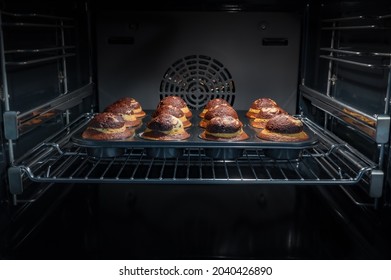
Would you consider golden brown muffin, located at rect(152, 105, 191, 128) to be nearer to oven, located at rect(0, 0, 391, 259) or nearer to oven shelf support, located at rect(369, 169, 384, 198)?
oven, located at rect(0, 0, 391, 259)

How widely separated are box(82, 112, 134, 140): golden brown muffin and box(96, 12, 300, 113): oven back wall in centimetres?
28

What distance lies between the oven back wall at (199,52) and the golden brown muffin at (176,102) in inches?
2.8

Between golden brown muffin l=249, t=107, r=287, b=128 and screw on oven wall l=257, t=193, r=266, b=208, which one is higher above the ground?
golden brown muffin l=249, t=107, r=287, b=128

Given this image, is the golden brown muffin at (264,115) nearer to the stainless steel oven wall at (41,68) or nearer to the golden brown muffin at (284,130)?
the golden brown muffin at (284,130)

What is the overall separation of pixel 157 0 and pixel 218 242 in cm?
82

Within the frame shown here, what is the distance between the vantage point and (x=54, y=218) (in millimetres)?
1198

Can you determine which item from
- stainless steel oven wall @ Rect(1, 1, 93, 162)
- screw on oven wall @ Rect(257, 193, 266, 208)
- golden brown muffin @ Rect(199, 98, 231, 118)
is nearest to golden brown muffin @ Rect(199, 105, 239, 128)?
golden brown muffin @ Rect(199, 98, 231, 118)

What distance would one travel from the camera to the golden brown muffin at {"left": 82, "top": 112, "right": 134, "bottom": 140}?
1.32m

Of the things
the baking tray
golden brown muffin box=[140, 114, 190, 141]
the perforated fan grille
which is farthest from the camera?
the perforated fan grille

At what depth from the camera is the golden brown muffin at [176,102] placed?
1.53 m

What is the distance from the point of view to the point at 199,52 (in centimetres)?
156

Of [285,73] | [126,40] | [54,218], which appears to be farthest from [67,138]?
[285,73]

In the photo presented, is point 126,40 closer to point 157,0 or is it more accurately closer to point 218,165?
point 157,0

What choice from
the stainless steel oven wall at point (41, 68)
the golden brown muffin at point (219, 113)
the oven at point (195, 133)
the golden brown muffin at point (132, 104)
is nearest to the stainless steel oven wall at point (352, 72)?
the oven at point (195, 133)
